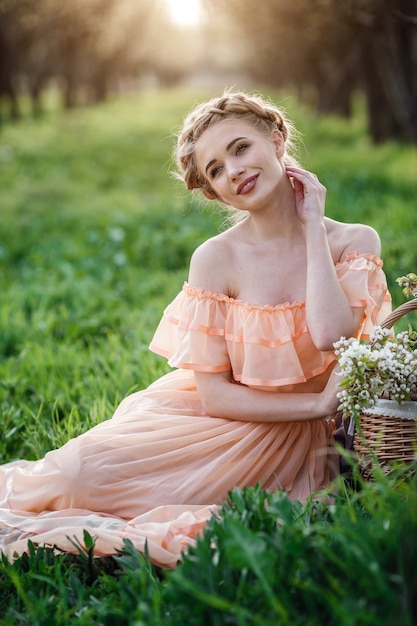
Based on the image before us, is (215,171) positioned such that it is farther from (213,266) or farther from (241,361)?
(241,361)

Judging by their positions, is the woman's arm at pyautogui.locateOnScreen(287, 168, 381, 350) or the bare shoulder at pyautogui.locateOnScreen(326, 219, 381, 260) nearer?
the woman's arm at pyautogui.locateOnScreen(287, 168, 381, 350)

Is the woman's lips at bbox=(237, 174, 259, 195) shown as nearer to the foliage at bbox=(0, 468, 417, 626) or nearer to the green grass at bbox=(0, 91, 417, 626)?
the green grass at bbox=(0, 91, 417, 626)

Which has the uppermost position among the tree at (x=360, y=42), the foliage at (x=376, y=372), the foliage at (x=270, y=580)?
the tree at (x=360, y=42)

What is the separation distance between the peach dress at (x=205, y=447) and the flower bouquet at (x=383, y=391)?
326 millimetres

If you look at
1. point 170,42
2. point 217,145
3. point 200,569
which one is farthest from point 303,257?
point 170,42

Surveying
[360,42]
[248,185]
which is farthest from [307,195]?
[360,42]

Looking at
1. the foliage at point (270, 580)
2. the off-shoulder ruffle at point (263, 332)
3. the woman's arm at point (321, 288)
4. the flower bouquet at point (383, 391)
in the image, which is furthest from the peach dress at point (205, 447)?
the foliage at point (270, 580)

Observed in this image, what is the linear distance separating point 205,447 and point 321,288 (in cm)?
75

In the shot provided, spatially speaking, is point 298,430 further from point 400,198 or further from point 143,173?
point 143,173

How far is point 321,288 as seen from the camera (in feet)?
9.09

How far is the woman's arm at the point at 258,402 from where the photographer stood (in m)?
2.79

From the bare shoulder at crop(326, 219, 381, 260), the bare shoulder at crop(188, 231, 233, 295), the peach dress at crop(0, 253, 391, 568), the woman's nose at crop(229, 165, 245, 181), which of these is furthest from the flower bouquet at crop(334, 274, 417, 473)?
the woman's nose at crop(229, 165, 245, 181)

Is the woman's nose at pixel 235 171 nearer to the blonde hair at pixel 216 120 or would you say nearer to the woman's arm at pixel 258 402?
the blonde hair at pixel 216 120

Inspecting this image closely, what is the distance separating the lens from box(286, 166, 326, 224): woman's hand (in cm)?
290
